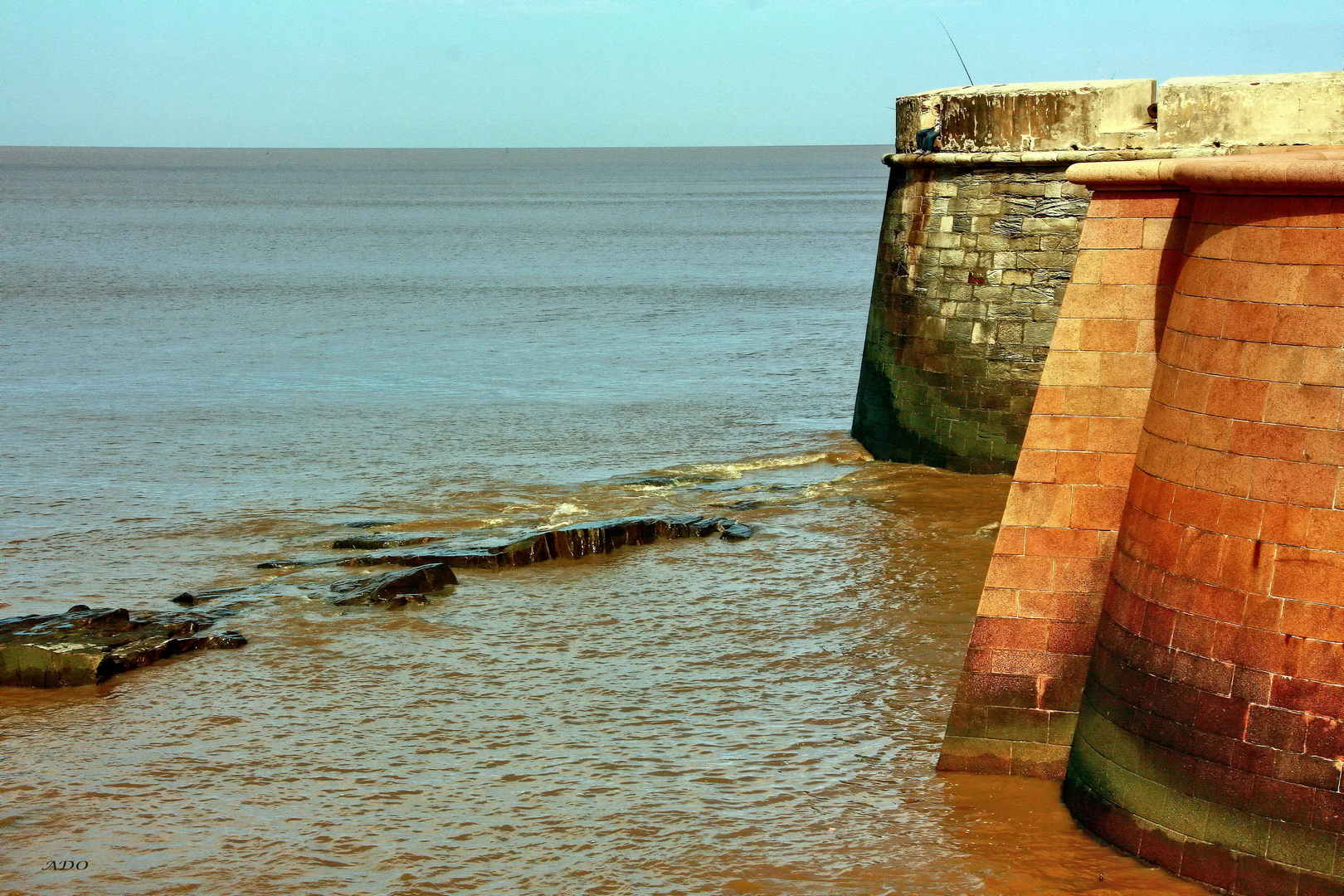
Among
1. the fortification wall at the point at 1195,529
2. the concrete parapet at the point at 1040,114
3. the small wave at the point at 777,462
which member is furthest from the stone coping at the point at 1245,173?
the small wave at the point at 777,462

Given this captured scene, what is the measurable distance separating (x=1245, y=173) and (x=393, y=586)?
9045 millimetres

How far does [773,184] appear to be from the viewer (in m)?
152

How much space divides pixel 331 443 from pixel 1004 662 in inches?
568

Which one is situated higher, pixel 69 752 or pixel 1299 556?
pixel 1299 556

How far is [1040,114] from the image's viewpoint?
15539 millimetres

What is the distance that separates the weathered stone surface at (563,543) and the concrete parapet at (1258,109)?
6160 millimetres

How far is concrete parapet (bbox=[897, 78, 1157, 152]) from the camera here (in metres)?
14.8

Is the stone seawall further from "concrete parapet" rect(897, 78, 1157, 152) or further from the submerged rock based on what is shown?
the submerged rock

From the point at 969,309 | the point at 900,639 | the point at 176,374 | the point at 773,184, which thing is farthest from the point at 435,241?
the point at 773,184

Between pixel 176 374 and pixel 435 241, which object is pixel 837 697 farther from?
pixel 435 241

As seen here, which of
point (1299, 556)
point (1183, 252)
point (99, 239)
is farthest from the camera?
point (99, 239)

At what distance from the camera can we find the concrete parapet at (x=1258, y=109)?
480 inches

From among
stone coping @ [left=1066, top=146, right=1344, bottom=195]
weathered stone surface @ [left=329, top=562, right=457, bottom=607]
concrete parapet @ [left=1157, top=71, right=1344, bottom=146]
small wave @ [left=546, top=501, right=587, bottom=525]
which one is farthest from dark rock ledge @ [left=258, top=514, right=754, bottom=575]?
stone coping @ [left=1066, top=146, right=1344, bottom=195]

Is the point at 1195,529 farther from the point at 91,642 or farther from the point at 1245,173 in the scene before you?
the point at 91,642
